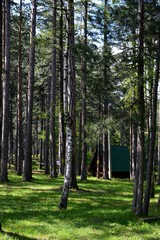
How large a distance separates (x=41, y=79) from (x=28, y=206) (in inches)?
871

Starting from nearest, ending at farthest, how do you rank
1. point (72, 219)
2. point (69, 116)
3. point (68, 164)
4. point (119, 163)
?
point (72, 219)
point (68, 164)
point (69, 116)
point (119, 163)

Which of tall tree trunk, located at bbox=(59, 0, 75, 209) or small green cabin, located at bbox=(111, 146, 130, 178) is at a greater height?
tall tree trunk, located at bbox=(59, 0, 75, 209)

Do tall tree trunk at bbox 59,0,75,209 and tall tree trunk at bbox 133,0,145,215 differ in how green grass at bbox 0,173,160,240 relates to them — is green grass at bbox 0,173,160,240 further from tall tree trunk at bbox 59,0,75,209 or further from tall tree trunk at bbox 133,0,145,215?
tall tree trunk at bbox 59,0,75,209

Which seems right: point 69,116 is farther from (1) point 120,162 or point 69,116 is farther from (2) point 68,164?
(1) point 120,162

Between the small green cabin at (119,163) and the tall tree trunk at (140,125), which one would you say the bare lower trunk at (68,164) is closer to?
the tall tree trunk at (140,125)

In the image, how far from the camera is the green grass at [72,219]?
8.77 meters

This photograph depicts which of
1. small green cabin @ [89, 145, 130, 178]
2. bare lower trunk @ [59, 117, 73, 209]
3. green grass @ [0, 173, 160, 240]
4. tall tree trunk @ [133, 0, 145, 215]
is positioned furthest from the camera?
small green cabin @ [89, 145, 130, 178]

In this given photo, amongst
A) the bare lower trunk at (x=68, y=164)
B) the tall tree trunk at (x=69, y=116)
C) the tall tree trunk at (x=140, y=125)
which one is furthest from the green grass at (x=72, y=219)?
the tall tree trunk at (x=69, y=116)

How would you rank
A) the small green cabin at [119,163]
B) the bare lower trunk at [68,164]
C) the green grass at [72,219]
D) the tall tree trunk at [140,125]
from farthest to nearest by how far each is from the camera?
the small green cabin at [119,163]
the bare lower trunk at [68,164]
the tall tree trunk at [140,125]
the green grass at [72,219]

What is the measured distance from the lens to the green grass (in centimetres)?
877

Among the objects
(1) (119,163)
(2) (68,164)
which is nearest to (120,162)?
(1) (119,163)

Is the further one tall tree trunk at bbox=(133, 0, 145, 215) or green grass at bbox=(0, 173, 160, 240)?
tall tree trunk at bbox=(133, 0, 145, 215)

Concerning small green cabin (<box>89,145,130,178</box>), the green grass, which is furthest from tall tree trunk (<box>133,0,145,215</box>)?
small green cabin (<box>89,145,130,178</box>)

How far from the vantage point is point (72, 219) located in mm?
10648
